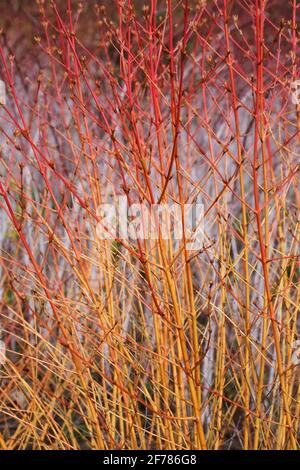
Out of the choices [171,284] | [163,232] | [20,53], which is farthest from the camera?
[20,53]

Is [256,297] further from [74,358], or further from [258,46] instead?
[258,46]

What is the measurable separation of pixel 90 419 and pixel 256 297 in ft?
5.48

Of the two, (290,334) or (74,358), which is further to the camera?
(290,334)

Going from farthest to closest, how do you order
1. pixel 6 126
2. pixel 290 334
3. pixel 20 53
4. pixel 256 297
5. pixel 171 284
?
pixel 20 53 < pixel 6 126 < pixel 256 297 < pixel 290 334 < pixel 171 284

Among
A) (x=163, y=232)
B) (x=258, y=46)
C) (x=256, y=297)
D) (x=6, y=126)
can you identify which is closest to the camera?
(x=258, y=46)

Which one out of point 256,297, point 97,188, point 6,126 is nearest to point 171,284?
point 97,188
